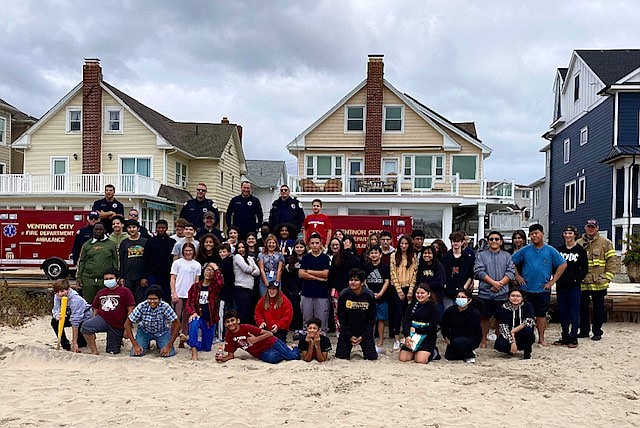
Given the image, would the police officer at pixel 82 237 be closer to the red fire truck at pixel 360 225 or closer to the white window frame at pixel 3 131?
the red fire truck at pixel 360 225

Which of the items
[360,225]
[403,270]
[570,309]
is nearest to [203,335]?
[403,270]

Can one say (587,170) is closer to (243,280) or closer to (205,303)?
(243,280)

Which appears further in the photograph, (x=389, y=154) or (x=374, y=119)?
(x=389, y=154)

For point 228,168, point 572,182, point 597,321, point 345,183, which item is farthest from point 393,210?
point 597,321

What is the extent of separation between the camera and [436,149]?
27.9 metres

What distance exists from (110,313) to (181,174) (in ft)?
79.6

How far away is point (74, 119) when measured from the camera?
29406 millimetres

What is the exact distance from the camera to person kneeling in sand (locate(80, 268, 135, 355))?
28.3 ft

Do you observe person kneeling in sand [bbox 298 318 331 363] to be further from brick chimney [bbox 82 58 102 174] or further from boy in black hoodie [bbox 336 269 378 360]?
brick chimney [bbox 82 58 102 174]

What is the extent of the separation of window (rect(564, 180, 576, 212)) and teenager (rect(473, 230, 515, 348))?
72.8ft

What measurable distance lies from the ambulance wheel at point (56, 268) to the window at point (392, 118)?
58.7 feet

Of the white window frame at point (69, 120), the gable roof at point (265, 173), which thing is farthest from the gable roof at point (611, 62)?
the gable roof at point (265, 173)

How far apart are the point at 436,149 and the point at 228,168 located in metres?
13.9

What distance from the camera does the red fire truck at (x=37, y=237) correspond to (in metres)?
14.9
